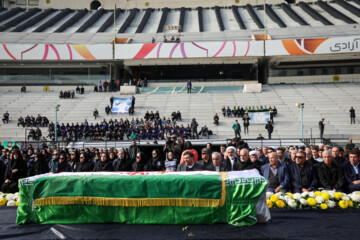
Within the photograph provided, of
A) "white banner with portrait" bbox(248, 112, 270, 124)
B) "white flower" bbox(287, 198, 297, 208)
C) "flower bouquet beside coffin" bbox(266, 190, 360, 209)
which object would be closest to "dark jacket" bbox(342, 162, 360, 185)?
"flower bouquet beside coffin" bbox(266, 190, 360, 209)

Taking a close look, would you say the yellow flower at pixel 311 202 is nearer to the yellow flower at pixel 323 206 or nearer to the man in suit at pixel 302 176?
the yellow flower at pixel 323 206

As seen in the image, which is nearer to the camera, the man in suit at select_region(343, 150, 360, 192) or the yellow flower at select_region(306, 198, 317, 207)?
the yellow flower at select_region(306, 198, 317, 207)

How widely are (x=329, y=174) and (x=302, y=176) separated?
0.55 meters

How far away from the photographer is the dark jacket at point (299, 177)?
21.9 ft

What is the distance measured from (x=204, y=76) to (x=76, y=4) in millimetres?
37616

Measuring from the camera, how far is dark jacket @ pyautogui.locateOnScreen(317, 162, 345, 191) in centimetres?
666

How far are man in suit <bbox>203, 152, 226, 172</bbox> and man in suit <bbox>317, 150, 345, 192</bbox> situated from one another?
2087mm

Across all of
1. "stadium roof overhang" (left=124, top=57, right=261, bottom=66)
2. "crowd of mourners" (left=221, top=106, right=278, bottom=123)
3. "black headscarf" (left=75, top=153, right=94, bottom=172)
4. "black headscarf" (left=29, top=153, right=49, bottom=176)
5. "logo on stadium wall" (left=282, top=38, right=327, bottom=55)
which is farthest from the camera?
"stadium roof overhang" (left=124, top=57, right=261, bottom=66)

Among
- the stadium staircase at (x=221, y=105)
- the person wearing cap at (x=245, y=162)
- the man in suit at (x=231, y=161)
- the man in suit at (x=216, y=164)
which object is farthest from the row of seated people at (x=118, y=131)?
the man in suit at (x=216, y=164)

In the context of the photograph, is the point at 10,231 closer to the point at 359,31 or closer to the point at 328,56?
the point at 328,56

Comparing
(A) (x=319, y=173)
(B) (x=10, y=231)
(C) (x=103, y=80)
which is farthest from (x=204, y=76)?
(B) (x=10, y=231)

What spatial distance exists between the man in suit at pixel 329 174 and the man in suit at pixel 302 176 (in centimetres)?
15

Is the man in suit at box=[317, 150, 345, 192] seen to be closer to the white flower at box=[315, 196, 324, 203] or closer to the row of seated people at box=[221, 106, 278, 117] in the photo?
the white flower at box=[315, 196, 324, 203]

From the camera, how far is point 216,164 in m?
6.47
